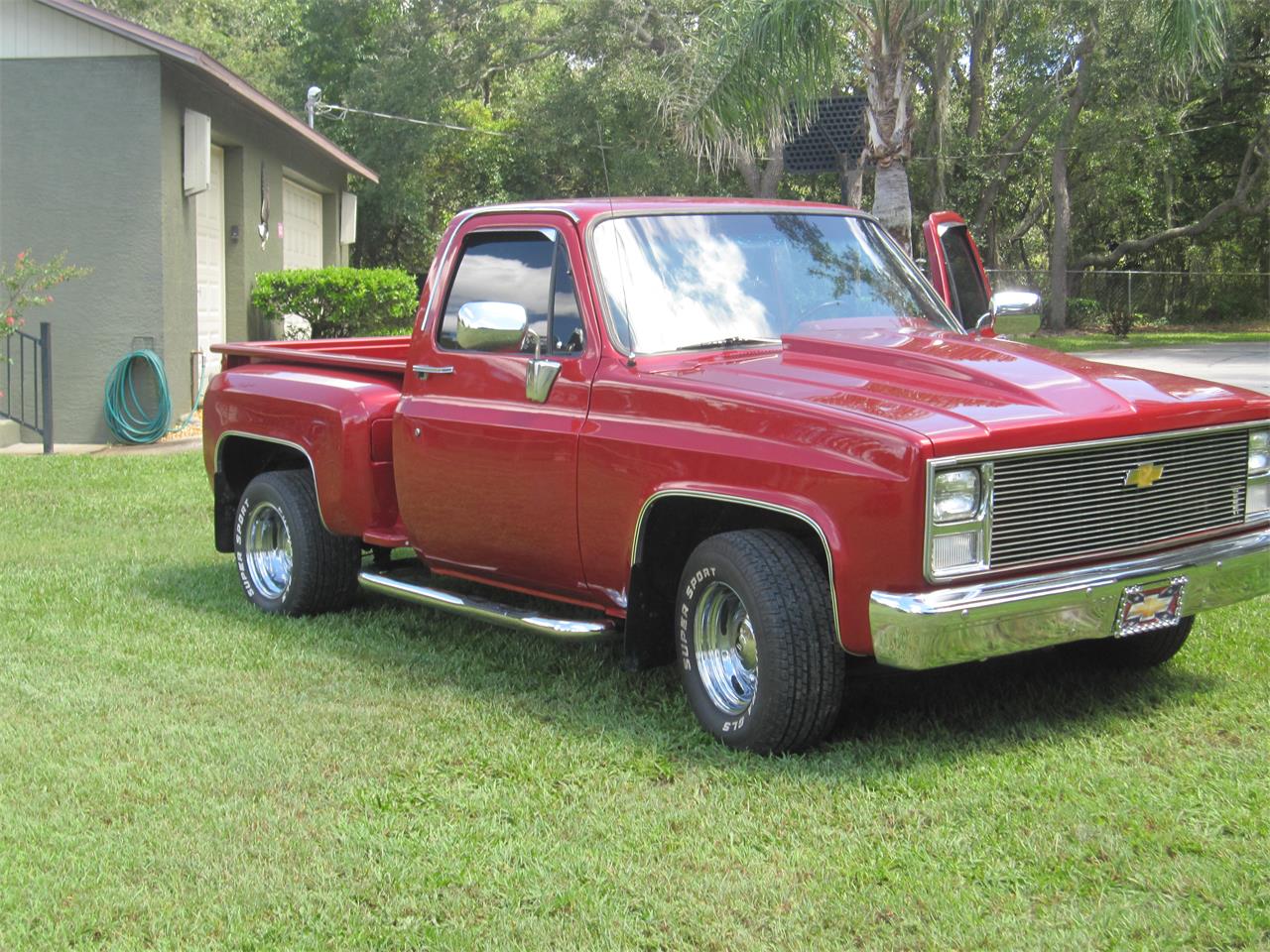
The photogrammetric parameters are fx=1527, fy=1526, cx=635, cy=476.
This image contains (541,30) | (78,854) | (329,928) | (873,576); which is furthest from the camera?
(541,30)

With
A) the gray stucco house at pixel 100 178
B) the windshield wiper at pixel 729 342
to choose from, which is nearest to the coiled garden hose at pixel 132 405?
the gray stucco house at pixel 100 178

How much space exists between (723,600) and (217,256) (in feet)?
44.3

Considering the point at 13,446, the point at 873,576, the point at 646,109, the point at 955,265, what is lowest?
the point at 13,446

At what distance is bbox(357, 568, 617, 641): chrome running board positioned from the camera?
5484 millimetres

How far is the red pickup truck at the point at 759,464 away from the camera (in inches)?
180

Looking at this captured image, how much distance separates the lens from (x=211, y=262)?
17094 millimetres

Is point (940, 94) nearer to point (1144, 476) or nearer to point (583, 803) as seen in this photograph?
point (1144, 476)

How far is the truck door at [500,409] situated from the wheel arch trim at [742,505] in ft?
1.25

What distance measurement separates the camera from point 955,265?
7.22 metres

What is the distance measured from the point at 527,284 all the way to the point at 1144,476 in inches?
97.5

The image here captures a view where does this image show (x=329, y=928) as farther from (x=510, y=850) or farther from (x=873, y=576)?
(x=873, y=576)

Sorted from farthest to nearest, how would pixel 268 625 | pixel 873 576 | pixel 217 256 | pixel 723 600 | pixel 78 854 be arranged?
pixel 217 256
pixel 268 625
pixel 723 600
pixel 873 576
pixel 78 854

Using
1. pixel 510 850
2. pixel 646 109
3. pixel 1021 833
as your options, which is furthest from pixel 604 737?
pixel 646 109

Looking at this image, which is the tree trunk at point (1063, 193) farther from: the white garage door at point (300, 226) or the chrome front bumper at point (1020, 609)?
the chrome front bumper at point (1020, 609)
